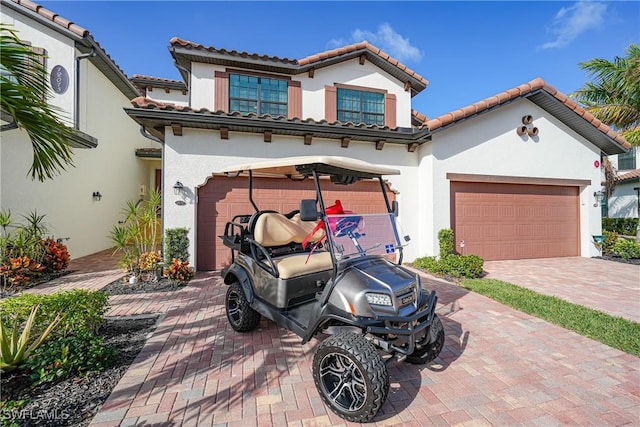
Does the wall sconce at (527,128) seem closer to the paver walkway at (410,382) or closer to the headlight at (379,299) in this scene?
the paver walkway at (410,382)

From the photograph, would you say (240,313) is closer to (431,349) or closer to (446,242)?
(431,349)

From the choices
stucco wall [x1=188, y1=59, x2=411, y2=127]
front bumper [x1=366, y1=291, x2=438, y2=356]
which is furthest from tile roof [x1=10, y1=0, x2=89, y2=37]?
front bumper [x1=366, y1=291, x2=438, y2=356]

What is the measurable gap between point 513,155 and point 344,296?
815cm

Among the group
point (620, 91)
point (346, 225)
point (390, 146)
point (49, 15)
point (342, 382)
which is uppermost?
point (49, 15)

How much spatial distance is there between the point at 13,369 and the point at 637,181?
2238 centimetres

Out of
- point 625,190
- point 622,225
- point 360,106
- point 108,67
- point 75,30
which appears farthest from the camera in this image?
point 625,190

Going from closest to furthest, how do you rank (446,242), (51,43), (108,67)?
(446,242) → (51,43) → (108,67)

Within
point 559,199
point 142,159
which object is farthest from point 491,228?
point 142,159

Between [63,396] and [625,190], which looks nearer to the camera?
[63,396]

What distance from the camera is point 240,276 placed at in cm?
346

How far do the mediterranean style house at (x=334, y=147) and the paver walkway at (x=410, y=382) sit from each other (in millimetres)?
3850

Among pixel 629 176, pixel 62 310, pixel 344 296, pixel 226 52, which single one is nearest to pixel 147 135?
pixel 226 52

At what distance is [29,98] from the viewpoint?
7.09 ft

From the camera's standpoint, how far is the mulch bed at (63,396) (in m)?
1.96
